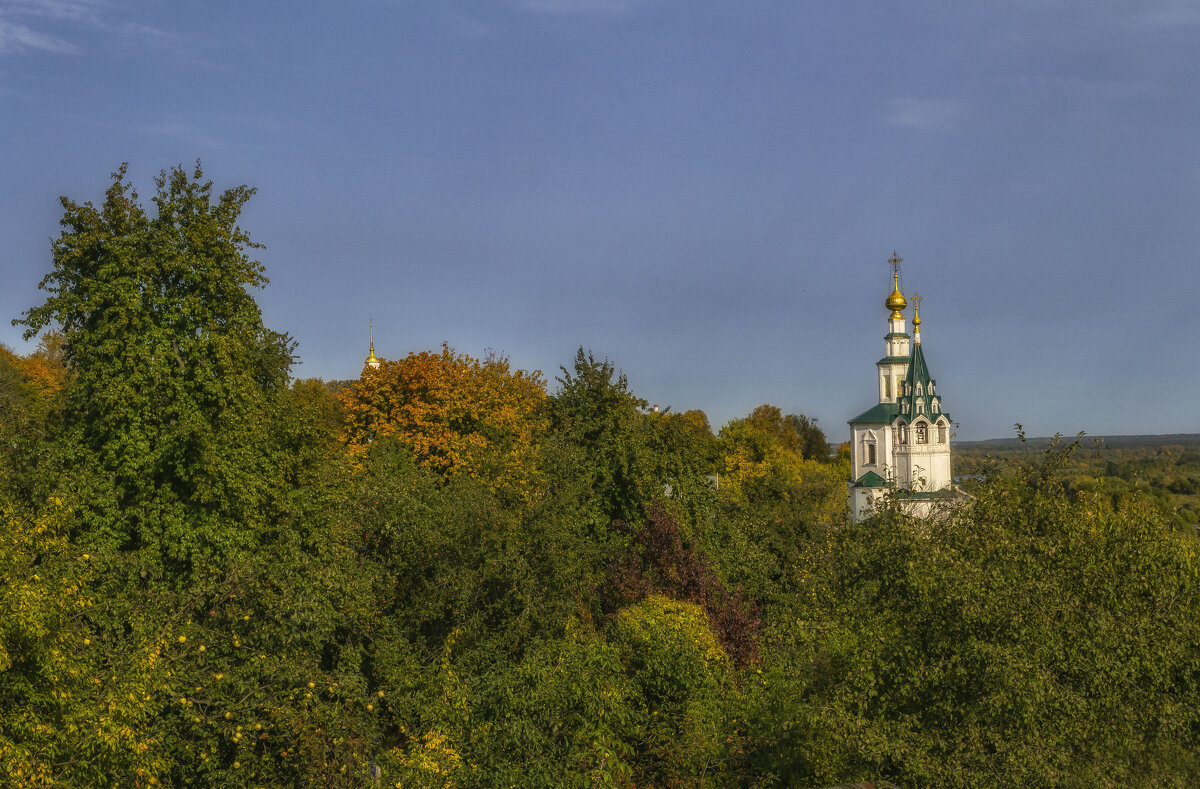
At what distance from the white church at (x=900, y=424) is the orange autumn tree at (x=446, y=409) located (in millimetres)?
20049

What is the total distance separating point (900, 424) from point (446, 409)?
26602mm

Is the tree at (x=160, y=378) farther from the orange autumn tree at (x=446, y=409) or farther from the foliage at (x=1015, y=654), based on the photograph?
the orange autumn tree at (x=446, y=409)

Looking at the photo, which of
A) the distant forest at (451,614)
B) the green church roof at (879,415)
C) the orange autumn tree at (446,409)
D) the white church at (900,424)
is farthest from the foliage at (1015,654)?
the green church roof at (879,415)

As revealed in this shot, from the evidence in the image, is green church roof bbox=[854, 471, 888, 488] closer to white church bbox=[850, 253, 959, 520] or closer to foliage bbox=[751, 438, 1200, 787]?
white church bbox=[850, 253, 959, 520]

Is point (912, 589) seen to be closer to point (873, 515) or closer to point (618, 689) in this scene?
point (873, 515)

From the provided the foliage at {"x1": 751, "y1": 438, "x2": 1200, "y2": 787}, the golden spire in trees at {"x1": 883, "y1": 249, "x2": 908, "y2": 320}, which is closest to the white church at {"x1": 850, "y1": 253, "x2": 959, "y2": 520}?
the golden spire in trees at {"x1": 883, "y1": 249, "x2": 908, "y2": 320}

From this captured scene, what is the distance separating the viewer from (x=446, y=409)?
36156 millimetres

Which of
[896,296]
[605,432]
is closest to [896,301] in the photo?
[896,296]

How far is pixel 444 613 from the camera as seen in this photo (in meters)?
18.6

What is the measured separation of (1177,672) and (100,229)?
18.0 meters

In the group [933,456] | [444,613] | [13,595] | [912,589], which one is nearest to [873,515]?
[912,589]

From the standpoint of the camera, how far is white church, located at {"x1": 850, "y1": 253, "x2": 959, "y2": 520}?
163 ft

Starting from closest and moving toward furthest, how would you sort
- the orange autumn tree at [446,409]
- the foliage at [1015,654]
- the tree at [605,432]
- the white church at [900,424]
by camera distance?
the foliage at [1015,654] → the tree at [605,432] → the orange autumn tree at [446,409] → the white church at [900,424]

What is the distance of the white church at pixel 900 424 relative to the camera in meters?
49.7
